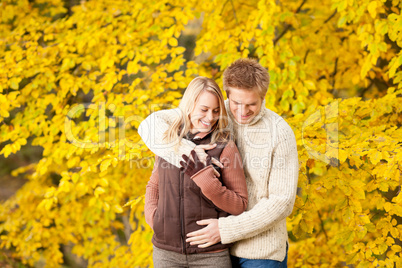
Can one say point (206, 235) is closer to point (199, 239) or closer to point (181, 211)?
point (199, 239)

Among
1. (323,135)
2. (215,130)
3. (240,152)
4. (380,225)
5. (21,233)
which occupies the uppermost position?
(215,130)

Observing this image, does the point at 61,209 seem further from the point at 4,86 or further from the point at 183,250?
the point at 183,250

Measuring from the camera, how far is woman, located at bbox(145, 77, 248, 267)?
172cm

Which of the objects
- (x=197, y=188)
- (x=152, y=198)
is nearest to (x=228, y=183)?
(x=197, y=188)

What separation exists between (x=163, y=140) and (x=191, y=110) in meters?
0.20

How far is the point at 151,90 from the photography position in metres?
3.44

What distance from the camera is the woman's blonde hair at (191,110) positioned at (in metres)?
1.83

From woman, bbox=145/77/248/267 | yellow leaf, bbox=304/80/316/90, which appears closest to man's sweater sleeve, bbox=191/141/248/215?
woman, bbox=145/77/248/267

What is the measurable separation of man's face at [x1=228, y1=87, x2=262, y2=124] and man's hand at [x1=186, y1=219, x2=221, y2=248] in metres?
0.50

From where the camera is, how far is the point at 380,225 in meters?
2.41

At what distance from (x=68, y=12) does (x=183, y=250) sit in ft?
12.4

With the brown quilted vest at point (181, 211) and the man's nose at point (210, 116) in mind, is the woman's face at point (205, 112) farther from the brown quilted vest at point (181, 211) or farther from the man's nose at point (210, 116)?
the brown quilted vest at point (181, 211)

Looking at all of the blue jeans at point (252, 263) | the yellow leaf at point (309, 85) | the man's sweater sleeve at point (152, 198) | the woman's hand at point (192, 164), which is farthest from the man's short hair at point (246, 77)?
the yellow leaf at point (309, 85)

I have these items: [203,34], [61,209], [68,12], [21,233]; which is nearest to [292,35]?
[203,34]
